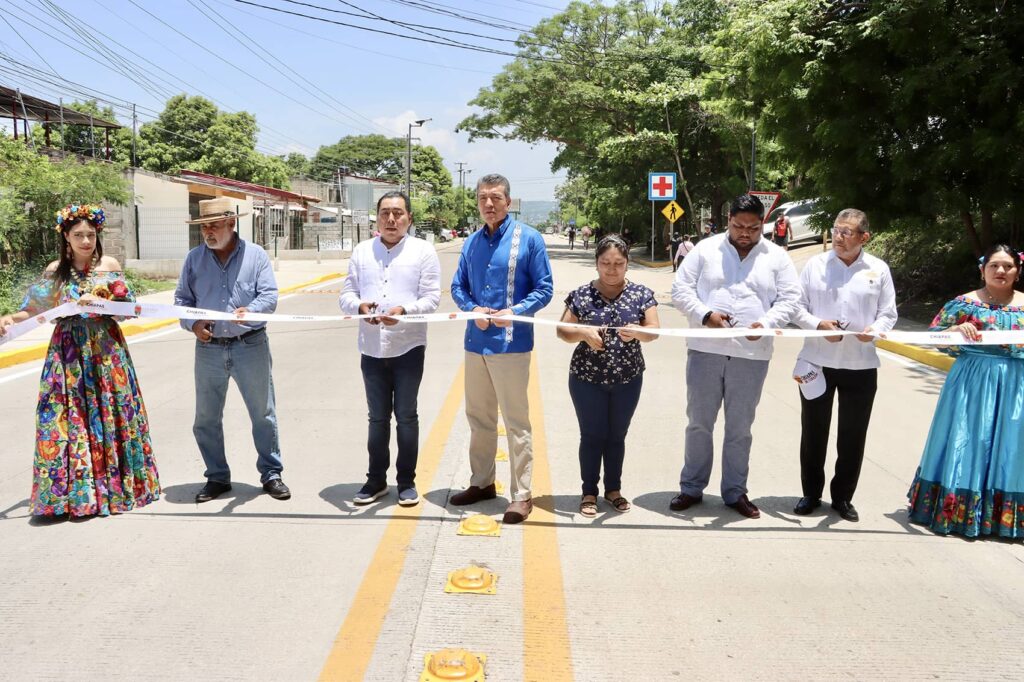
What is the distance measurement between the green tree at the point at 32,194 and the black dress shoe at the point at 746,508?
53.2ft

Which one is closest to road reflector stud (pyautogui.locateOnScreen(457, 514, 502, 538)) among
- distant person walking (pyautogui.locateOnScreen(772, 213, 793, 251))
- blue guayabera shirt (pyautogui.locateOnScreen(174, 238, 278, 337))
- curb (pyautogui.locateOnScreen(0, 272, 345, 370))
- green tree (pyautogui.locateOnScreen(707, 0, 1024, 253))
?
blue guayabera shirt (pyautogui.locateOnScreen(174, 238, 278, 337))

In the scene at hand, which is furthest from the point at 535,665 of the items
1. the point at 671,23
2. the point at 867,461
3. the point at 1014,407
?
the point at 671,23

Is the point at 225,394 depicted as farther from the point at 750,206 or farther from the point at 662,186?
the point at 662,186

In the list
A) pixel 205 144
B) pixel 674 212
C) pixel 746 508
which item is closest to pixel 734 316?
pixel 746 508

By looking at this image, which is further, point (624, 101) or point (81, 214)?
point (624, 101)

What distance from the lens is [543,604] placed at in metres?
3.91

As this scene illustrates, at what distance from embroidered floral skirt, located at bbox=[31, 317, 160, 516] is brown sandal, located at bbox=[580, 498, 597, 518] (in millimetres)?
2619

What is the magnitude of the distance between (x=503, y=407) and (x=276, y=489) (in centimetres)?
157

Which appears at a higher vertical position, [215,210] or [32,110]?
[32,110]

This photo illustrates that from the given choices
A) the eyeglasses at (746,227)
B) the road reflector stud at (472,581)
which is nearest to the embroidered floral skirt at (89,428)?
the road reflector stud at (472,581)

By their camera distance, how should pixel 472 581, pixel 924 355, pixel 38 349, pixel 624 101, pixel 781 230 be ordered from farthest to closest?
pixel 624 101, pixel 781 230, pixel 924 355, pixel 38 349, pixel 472 581

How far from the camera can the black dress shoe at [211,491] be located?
212 inches

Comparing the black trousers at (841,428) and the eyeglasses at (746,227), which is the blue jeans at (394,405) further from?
the black trousers at (841,428)

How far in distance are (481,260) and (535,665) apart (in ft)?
8.10
